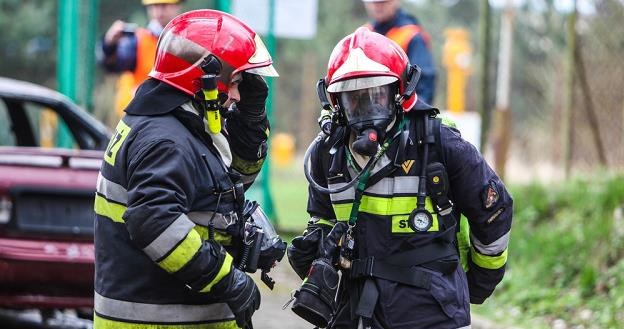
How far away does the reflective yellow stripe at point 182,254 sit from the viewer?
3.96 m

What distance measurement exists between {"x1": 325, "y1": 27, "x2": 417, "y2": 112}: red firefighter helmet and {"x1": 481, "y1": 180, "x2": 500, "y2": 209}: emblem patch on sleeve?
431 mm

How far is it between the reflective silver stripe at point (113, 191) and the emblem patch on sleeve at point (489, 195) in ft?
4.45

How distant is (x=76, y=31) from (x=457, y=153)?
8.83 metres

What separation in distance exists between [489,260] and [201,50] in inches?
56.3

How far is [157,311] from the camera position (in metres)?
4.19

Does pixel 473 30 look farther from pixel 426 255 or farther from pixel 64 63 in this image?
pixel 426 255

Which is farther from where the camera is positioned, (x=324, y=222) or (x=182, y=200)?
(x=324, y=222)

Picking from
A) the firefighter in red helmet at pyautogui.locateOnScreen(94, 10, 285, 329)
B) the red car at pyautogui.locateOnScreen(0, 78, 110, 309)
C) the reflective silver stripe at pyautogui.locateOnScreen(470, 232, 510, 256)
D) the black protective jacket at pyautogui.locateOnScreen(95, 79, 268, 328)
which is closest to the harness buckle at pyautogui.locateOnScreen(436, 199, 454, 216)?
the reflective silver stripe at pyautogui.locateOnScreen(470, 232, 510, 256)

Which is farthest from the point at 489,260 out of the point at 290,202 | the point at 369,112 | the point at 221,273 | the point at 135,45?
the point at 290,202

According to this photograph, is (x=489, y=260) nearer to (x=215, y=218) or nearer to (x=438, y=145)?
(x=438, y=145)

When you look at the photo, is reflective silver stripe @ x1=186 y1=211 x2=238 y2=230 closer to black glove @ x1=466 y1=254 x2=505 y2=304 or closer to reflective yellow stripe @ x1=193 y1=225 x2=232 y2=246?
reflective yellow stripe @ x1=193 y1=225 x2=232 y2=246

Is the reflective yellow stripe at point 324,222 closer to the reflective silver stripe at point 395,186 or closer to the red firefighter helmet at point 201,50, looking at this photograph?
the reflective silver stripe at point 395,186

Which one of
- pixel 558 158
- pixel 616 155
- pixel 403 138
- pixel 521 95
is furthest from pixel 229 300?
pixel 521 95

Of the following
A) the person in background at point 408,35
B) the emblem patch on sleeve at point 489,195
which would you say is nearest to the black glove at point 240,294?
the emblem patch on sleeve at point 489,195
